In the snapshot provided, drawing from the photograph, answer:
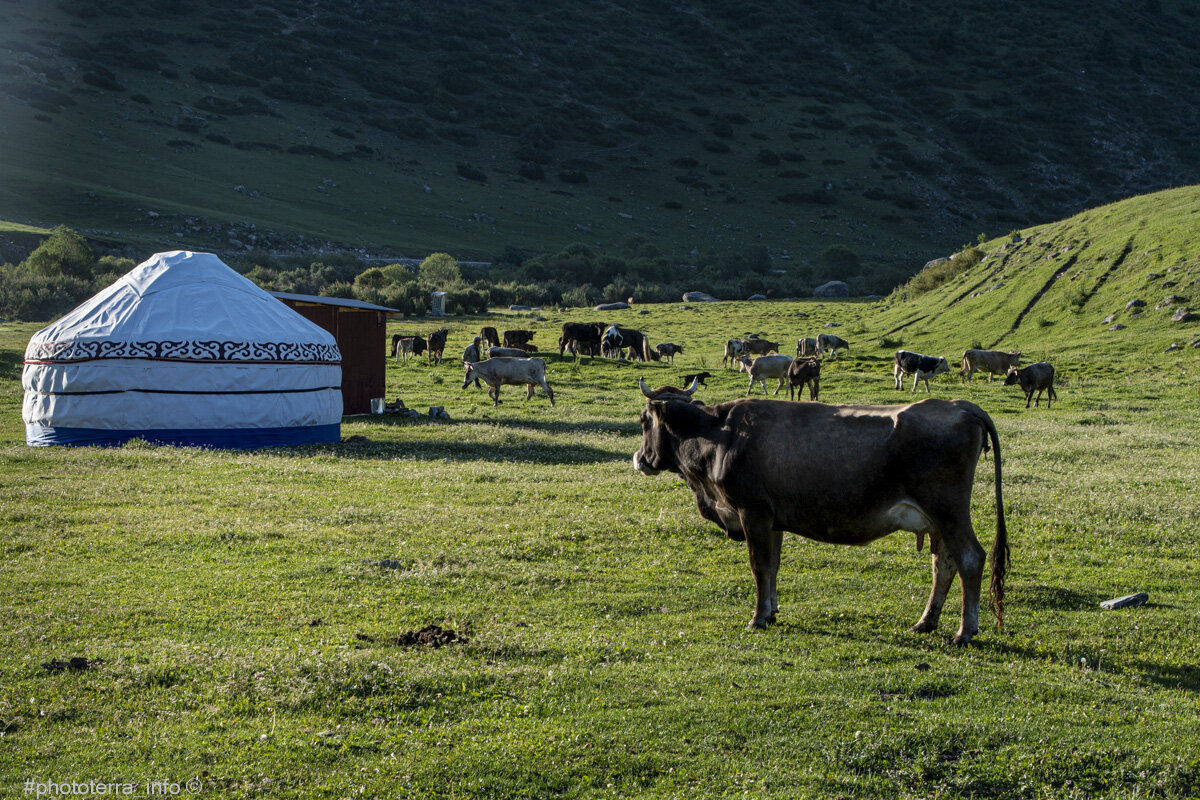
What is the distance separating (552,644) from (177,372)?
14.9m

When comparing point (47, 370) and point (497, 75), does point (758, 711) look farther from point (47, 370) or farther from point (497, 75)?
point (497, 75)

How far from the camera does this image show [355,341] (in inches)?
1017

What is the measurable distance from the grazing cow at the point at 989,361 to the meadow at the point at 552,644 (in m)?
15.2

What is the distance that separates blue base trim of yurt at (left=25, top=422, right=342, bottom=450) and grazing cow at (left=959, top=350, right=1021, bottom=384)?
70.5 feet

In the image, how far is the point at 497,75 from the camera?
13175cm

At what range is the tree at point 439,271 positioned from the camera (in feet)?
227

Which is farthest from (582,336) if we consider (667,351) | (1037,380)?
(1037,380)

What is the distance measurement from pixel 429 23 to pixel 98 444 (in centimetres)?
13401

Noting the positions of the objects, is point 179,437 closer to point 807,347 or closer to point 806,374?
point 806,374

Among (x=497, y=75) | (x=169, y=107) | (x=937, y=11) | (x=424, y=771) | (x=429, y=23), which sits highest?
(x=937, y=11)

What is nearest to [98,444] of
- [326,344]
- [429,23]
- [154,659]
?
[326,344]

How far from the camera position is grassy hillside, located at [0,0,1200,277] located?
92188mm

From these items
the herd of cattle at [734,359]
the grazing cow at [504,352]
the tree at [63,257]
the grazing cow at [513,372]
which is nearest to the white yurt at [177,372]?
the grazing cow at [513,372]

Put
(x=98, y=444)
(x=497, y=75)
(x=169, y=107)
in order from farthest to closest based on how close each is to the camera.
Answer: (x=497, y=75) → (x=169, y=107) → (x=98, y=444)
